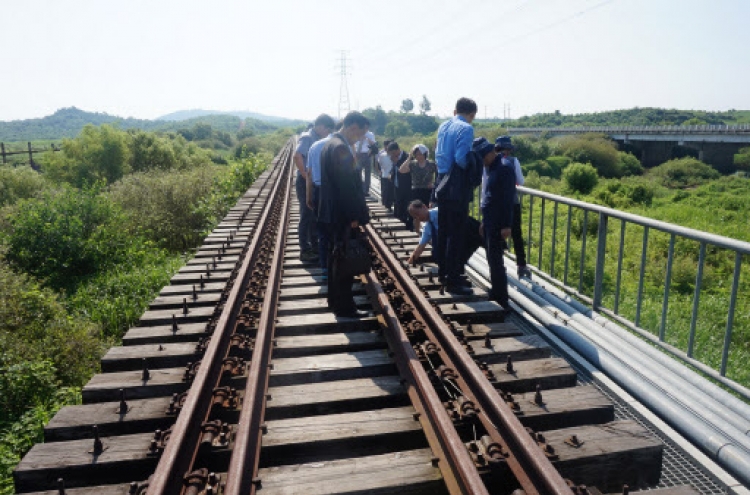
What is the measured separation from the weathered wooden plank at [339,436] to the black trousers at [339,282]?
5.55 feet

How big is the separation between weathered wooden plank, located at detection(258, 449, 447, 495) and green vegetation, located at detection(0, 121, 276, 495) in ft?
8.78

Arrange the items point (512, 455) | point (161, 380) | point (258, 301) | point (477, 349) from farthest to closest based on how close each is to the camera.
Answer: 1. point (258, 301)
2. point (477, 349)
3. point (161, 380)
4. point (512, 455)

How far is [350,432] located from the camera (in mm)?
3129

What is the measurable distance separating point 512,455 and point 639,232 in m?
13.9

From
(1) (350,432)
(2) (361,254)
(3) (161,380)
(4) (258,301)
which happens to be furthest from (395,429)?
(4) (258,301)

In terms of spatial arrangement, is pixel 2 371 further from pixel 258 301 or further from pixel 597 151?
pixel 597 151

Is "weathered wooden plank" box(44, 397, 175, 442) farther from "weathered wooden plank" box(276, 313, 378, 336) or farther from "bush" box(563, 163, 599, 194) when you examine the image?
"bush" box(563, 163, 599, 194)

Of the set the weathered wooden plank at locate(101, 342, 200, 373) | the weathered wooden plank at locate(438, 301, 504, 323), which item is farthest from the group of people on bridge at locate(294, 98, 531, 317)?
the weathered wooden plank at locate(101, 342, 200, 373)

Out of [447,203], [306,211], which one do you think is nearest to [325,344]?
[447,203]

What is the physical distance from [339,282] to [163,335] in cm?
155

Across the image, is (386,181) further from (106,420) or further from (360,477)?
(360,477)

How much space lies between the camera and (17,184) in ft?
77.9

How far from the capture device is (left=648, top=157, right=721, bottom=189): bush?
1985 inches

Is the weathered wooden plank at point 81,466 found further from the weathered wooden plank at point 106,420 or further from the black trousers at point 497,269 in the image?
the black trousers at point 497,269
